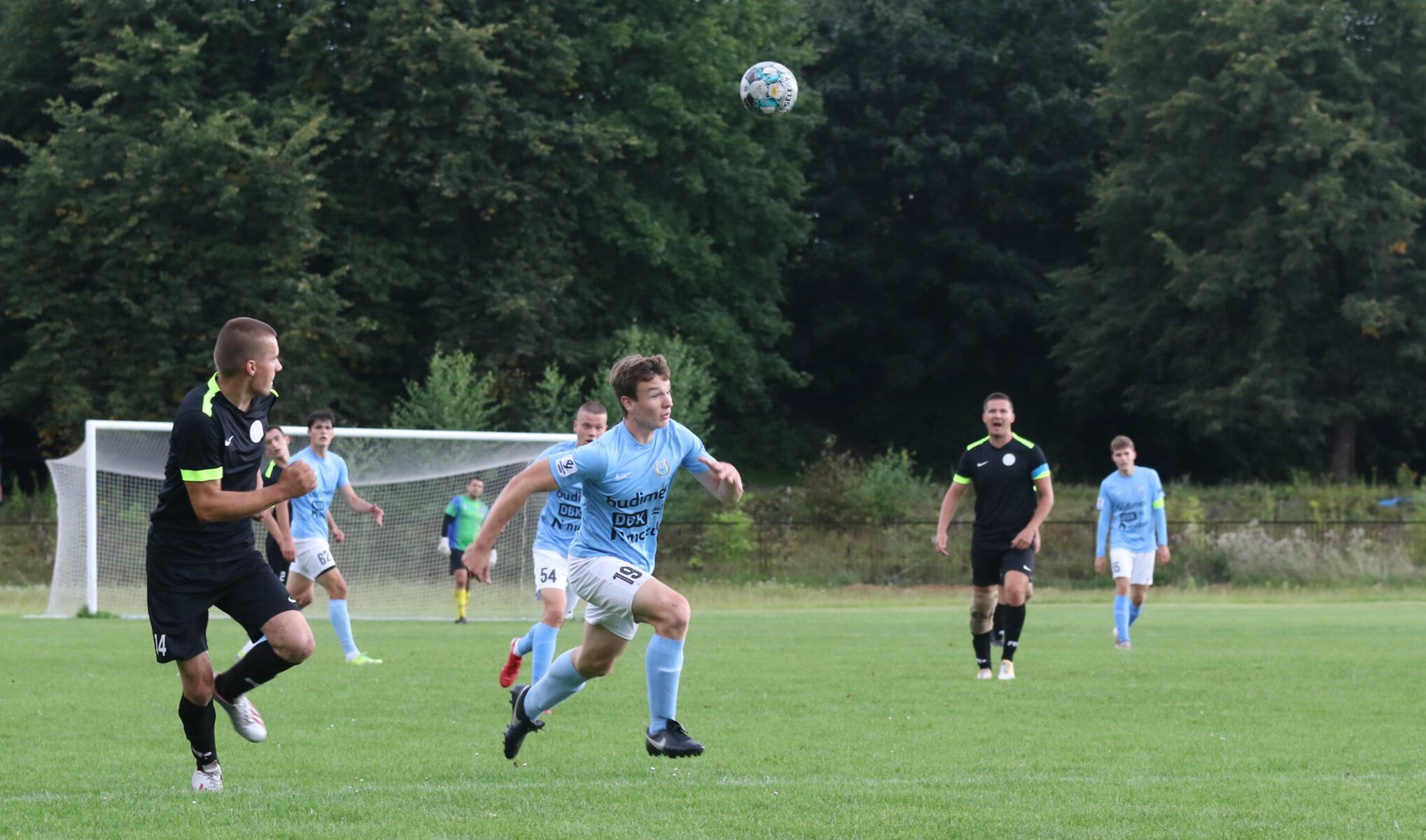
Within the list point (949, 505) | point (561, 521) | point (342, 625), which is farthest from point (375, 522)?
point (561, 521)

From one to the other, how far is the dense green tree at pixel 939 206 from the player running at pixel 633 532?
42.0 meters

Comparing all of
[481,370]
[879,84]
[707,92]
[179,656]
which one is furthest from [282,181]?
[179,656]

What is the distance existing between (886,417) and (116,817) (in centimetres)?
4715

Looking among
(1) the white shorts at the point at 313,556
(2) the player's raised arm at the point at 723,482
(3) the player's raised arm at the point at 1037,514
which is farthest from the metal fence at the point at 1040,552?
(2) the player's raised arm at the point at 723,482

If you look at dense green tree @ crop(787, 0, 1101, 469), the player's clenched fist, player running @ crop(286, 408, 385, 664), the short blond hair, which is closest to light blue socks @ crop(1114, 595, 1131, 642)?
player running @ crop(286, 408, 385, 664)

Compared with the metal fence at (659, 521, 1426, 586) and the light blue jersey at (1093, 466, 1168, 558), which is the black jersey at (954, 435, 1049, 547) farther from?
the metal fence at (659, 521, 1426, 586)

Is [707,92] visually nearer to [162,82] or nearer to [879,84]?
[879,84]

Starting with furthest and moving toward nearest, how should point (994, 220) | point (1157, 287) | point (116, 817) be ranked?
point (994, 220) → point (1157, 287) → point (116, 817)

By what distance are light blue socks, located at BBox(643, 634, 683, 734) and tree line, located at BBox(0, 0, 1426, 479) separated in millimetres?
25792

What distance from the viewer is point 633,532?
795cm

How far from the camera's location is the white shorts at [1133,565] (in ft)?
57.7

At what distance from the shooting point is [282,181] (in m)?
35.0

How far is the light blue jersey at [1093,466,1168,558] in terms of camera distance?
58.5ft

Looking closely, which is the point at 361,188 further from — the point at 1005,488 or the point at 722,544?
the point at 1005,488
